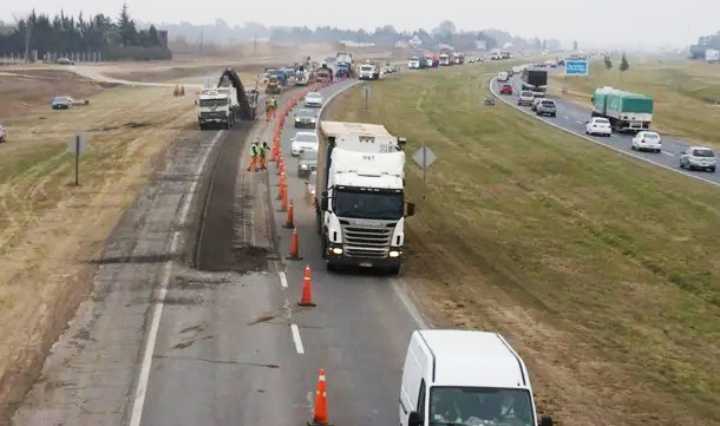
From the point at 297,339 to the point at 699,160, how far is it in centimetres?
4760

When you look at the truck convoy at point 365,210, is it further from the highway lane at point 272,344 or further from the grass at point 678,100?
the grass at point 678,100

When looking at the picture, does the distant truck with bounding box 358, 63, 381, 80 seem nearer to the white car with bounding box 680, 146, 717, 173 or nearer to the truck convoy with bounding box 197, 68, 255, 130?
the truck convoy with bounding box 197, 68, 255, 130

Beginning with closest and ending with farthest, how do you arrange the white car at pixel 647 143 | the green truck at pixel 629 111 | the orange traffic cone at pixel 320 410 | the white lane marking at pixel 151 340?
the orange traffic cone at pixel 320 410 < the white lane marking at pixel 151 340 < the white car at pixel 647 143 < the green truck at pixel 629 111

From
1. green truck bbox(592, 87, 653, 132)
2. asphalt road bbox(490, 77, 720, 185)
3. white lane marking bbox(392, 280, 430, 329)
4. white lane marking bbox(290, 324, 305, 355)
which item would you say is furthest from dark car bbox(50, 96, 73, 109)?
white lane marking bbox(290, 324, 305, 355)

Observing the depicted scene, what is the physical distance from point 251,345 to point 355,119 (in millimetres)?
65534

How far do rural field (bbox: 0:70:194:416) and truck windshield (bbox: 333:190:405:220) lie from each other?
693 cm

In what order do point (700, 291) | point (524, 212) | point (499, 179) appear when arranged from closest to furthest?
point (700, 291) < point (524, 212) < point (499, 179)

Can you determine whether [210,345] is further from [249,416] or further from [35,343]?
[249,416]

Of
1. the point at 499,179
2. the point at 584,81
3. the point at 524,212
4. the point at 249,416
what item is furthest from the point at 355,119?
the point at 584,81

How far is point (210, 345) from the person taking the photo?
2314cm

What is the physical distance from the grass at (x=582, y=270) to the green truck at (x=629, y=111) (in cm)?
1535

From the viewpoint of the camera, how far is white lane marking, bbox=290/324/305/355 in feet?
75.0

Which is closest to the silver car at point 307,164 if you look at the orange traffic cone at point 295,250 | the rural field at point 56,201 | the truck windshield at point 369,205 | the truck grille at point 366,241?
the rural field at point 56,201

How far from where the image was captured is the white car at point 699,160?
217ft
